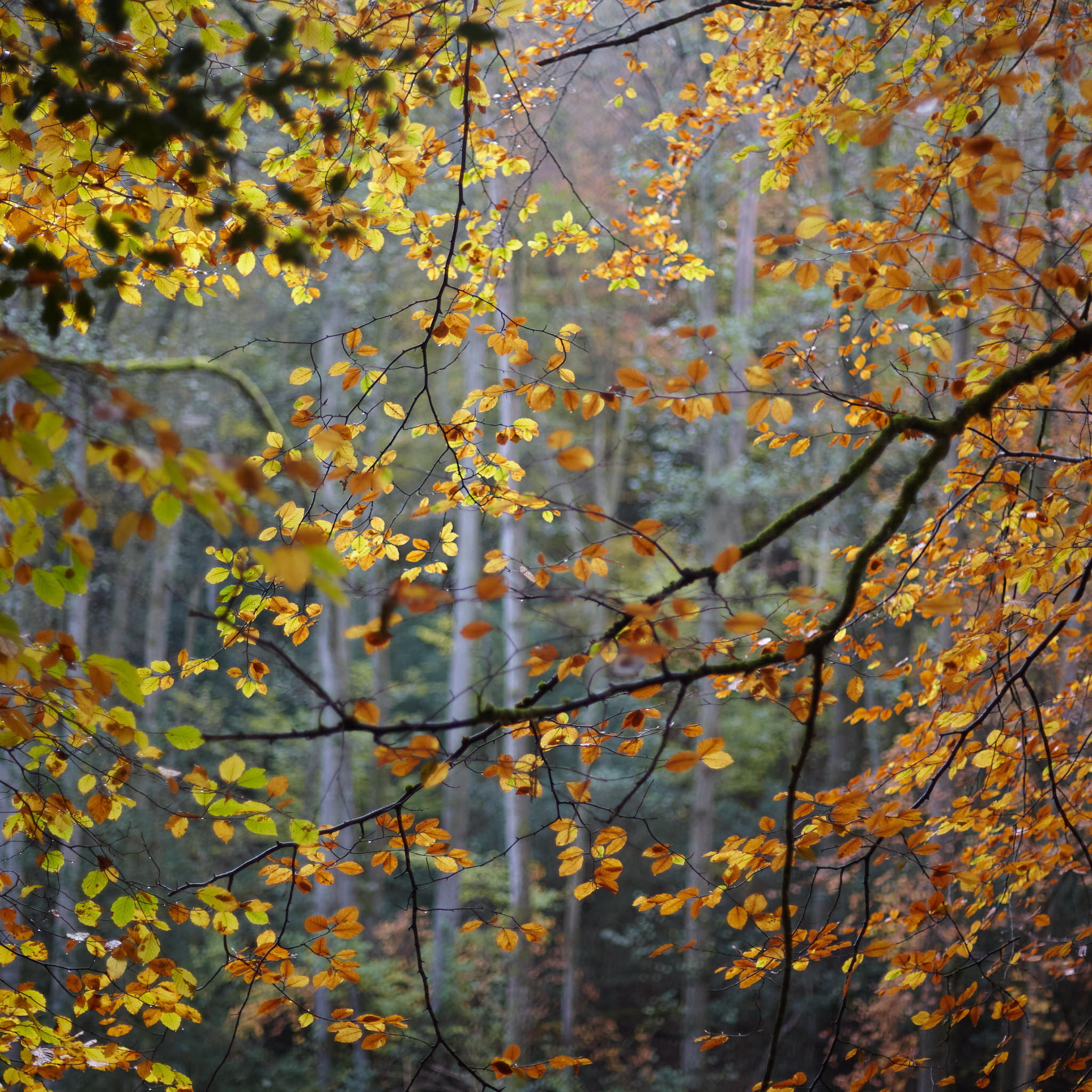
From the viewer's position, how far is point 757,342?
327 inches

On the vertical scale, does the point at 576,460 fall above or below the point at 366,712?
above

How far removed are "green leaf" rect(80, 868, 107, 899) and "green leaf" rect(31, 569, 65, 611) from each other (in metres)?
0.68

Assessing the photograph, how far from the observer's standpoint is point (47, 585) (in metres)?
1.29

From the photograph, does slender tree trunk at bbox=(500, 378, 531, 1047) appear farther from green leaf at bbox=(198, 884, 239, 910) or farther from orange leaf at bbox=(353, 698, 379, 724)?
orange leaf at bbox=(353, 698, 379, 724)

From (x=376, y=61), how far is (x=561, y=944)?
8.89m

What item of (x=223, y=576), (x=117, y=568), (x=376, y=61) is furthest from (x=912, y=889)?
(x=117, y=568)

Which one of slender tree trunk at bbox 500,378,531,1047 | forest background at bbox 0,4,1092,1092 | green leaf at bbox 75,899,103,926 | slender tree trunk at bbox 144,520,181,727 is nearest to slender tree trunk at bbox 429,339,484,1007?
forest background at bbox 0,4,1092,1092

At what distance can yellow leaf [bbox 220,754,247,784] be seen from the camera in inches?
54.1

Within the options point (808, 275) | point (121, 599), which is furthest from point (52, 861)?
point (121, 599)

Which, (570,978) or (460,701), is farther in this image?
(570,978)

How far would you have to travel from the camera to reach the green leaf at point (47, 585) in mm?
1286

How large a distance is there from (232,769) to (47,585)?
0.42 metres

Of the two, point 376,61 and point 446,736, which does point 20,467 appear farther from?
point 446,736

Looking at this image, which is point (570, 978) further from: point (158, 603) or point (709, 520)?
point (158, 603)
